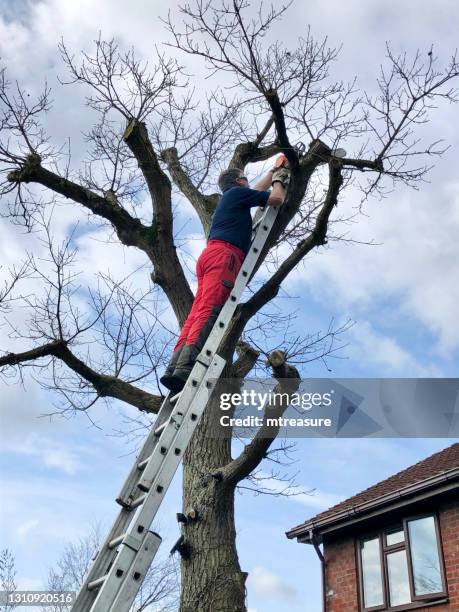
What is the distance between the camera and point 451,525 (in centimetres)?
1001

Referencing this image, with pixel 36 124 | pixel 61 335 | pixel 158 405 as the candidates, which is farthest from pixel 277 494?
pixel 36 124

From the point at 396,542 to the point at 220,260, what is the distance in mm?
7645

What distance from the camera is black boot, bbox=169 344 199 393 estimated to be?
455cm

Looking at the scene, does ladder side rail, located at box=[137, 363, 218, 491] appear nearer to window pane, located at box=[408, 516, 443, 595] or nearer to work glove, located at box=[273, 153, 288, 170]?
work glove, located at box=[273, 153, 288, 170]

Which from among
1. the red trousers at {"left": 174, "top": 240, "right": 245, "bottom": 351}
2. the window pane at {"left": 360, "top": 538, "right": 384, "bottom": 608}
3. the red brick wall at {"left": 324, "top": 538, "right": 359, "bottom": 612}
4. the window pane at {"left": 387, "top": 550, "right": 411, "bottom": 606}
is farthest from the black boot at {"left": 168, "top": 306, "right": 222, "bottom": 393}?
the red brick wall at {"left": 324, "top": 538, "right": 359, "bottom": 612}

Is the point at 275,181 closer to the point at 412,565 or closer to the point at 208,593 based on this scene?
the point at 208,593

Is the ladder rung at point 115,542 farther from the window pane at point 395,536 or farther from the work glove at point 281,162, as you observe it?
the window pane at point 395,536

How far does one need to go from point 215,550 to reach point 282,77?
477 cm

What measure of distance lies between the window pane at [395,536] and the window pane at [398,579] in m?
0.17

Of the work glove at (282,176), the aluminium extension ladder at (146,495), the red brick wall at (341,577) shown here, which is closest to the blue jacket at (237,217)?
the work glove at (282,176)

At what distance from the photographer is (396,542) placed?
10977mm

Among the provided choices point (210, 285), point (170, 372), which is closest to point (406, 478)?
point (210, 285)

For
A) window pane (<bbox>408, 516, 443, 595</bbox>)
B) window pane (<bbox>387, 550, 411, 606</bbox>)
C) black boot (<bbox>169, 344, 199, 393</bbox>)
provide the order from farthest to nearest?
1. window pane (<bbox>387, 550, 411, 606</bbox>)
2. window pane (<bbox>408, 516, 443, 595</bbox>)
3. black boot (<bbox>169, 344, 199, 393</bbox>)

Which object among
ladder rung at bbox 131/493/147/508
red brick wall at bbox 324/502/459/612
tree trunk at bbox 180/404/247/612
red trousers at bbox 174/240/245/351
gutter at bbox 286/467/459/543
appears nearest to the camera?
ladder rung at bbox 131/493/147/508
